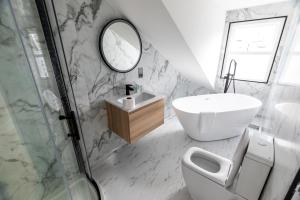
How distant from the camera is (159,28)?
1.80 meters

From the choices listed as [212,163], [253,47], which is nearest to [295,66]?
[212,163]

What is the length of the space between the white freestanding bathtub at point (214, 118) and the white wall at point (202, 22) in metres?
0.75

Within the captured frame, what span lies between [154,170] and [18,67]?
1.72 metres

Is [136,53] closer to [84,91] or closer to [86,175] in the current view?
[84,91]

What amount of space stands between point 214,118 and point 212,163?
2.64 ft

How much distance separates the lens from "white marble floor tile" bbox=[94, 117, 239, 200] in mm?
1614

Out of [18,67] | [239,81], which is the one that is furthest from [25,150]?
[239,81]

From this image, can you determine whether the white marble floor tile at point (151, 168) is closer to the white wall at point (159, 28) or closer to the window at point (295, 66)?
the white wall at point (159, 28)

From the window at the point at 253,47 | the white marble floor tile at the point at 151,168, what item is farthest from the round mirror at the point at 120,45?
the window at the point at 253,47

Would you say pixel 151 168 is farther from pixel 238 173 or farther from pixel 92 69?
pixel 92 69

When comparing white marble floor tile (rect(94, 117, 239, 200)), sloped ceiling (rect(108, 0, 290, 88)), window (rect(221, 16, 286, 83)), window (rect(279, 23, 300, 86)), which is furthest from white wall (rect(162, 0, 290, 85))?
white marble floor tile (rect(94, 117, 239, 200))

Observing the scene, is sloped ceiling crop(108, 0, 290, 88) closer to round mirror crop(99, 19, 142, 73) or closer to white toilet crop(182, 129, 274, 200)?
round mirror crop(99, 19, 142, 73)

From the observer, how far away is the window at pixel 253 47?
8.70 feet

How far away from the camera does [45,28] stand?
3.75ft
